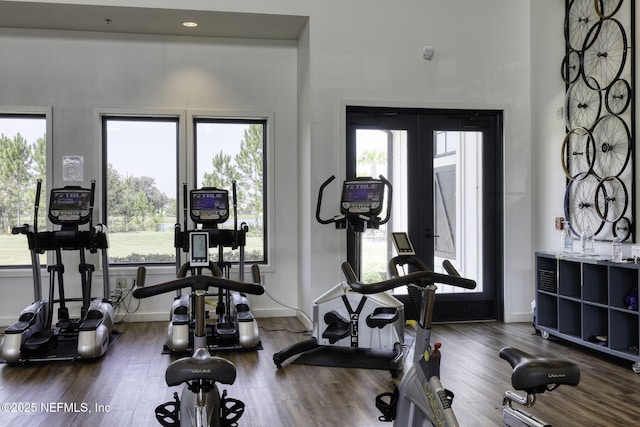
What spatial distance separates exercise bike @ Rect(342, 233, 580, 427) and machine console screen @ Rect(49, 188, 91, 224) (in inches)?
142

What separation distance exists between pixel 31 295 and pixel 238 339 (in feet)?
8.41

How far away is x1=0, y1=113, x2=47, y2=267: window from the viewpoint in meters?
6.10

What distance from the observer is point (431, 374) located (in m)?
2.22

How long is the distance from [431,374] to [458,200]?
13.5 ft

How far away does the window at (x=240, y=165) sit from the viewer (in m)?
6.52

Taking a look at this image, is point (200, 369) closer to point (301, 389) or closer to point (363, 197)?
point (301, 389)

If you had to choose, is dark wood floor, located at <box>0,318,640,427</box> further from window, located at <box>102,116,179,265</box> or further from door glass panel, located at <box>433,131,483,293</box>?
window, located at <box>102,116,179,265</box>

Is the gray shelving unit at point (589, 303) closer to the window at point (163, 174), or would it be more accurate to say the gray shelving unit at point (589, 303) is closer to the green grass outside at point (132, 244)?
the window at point (163, 174)

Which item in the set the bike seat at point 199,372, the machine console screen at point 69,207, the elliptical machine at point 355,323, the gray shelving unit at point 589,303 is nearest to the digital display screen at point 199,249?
the bike seat at point 199,372

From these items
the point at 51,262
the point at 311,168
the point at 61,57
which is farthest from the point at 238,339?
the point at 61,57

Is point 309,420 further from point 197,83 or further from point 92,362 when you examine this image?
point 197,83

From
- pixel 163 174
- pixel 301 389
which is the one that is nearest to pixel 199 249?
pixel 301 389

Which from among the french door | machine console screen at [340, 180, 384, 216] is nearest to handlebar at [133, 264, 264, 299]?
machine console screen at [340, 180, 384, 216]

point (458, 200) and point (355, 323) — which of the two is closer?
point (355, 323)
